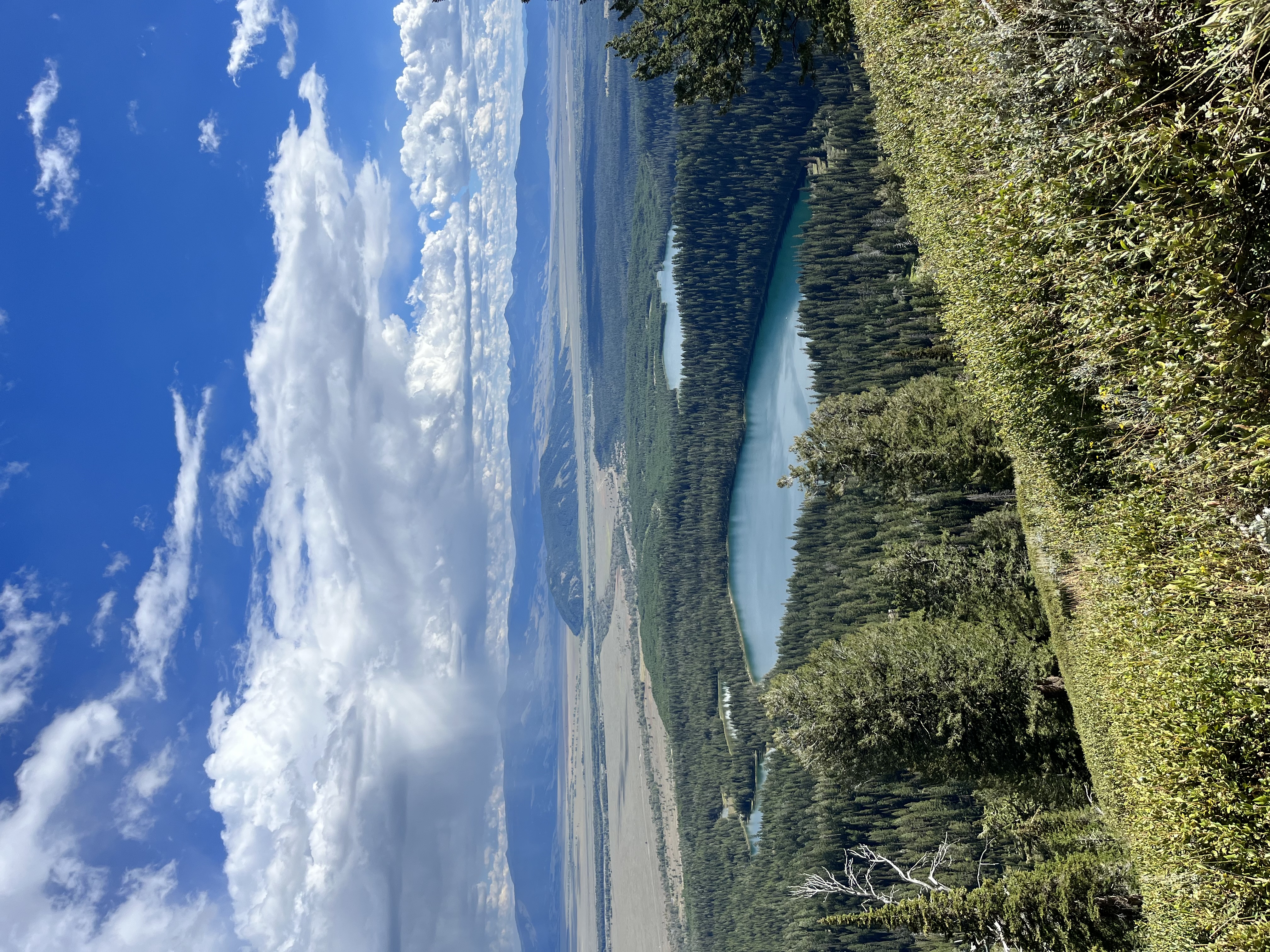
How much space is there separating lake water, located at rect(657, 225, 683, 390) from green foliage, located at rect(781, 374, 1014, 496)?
5743 centimetres

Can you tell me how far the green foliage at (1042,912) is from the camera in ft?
77.0

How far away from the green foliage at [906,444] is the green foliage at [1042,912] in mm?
17777

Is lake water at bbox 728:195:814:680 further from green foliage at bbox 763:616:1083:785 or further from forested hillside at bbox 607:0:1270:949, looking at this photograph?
green foliage at bbox 763:616:1083:785

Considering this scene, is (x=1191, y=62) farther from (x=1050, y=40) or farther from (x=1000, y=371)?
(x=1000, y=371)

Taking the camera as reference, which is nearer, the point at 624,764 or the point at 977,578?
the point at 977,578

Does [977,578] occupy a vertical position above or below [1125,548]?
above

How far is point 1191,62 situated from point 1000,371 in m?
11.2

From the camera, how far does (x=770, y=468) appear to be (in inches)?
3307

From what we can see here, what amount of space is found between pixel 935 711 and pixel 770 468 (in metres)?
56.2

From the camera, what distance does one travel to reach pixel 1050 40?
13844mm

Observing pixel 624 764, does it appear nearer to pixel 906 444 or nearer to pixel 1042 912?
pixel 906 444

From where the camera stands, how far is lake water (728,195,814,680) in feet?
256

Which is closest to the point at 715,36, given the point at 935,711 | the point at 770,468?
the point at 935,711

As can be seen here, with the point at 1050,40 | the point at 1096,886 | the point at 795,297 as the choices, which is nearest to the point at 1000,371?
the point at 1050,40
